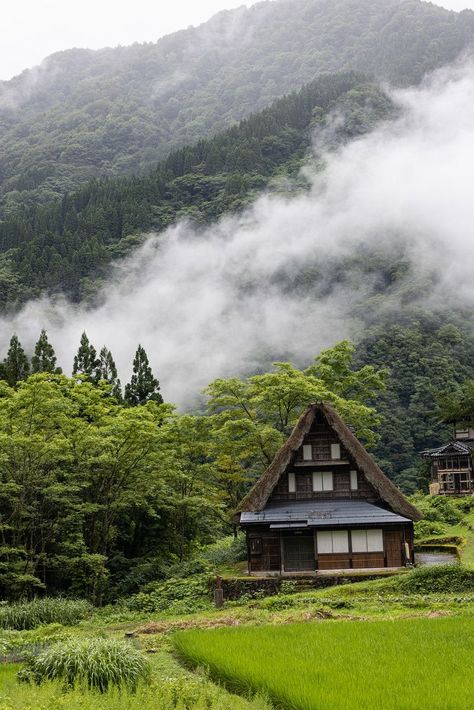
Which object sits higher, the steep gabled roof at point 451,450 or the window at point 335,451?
the steep gabled roof at point 451,450

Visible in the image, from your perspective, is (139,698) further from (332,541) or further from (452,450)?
(452,450)

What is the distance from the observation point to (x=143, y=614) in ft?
83.4

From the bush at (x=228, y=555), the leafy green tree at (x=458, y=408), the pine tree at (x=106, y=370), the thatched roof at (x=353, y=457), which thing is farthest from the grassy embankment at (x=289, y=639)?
the leafy green tree at (x=458, y=408)

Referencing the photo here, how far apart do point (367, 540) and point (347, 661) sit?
733 inches

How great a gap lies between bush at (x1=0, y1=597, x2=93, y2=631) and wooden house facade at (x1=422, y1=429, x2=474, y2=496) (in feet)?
126

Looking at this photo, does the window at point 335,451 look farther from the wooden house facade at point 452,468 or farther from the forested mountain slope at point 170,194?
the forested mountain slope at point 170,194

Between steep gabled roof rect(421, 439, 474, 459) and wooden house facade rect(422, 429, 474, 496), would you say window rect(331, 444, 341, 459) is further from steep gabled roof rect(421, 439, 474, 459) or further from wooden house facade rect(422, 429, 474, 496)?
steep gabled roof rect(421, 439, 474, 459)

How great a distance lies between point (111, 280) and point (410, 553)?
8355 centimetres

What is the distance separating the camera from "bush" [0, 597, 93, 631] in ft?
75.9

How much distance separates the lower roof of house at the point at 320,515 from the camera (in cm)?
2942

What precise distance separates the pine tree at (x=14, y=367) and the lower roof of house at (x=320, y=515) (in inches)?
863

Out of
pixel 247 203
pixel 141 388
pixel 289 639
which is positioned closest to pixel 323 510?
pixel 289 639

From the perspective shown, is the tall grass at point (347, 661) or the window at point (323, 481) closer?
the tall grass at point (347, 661)

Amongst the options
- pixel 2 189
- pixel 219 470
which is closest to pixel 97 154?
pixel 2 189
